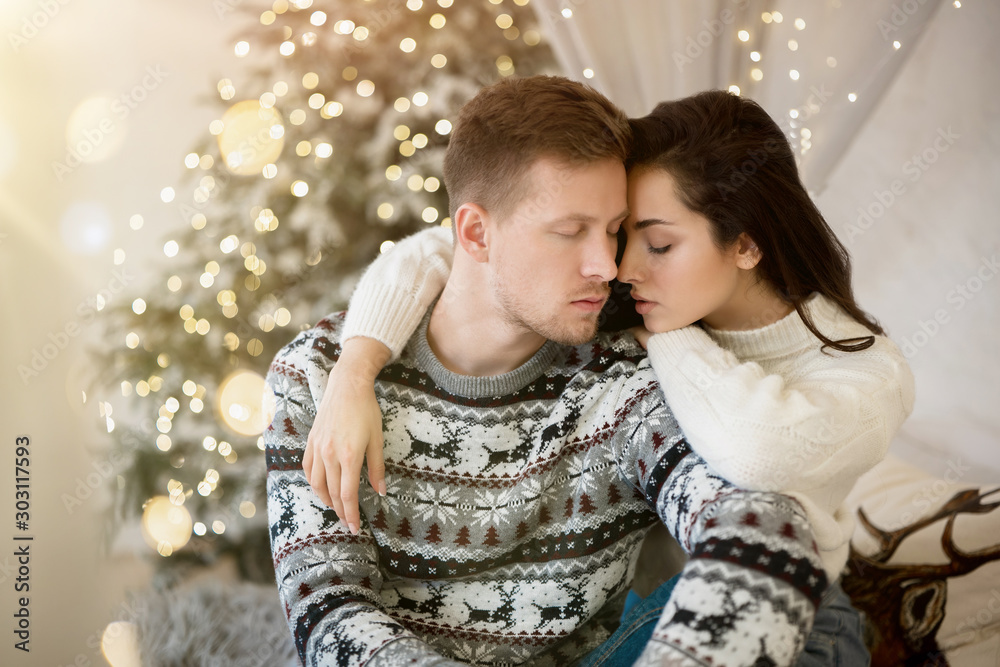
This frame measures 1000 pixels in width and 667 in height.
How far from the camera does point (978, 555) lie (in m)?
1.42

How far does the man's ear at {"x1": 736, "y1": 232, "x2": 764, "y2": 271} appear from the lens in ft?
3.86

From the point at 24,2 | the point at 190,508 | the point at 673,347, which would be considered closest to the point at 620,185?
the point at 673,347

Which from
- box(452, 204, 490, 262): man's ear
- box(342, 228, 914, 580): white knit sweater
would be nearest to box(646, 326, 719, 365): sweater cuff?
box(342, 228, 914, 580): white knit sweater

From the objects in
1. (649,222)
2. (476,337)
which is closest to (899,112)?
(649,222)

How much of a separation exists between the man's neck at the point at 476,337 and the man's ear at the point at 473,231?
63 millimetres

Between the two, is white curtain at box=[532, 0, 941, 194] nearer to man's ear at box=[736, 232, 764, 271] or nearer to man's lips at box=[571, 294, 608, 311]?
man's ear at box=[736, 232, 764, 271]

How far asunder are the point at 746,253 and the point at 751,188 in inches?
4.4
